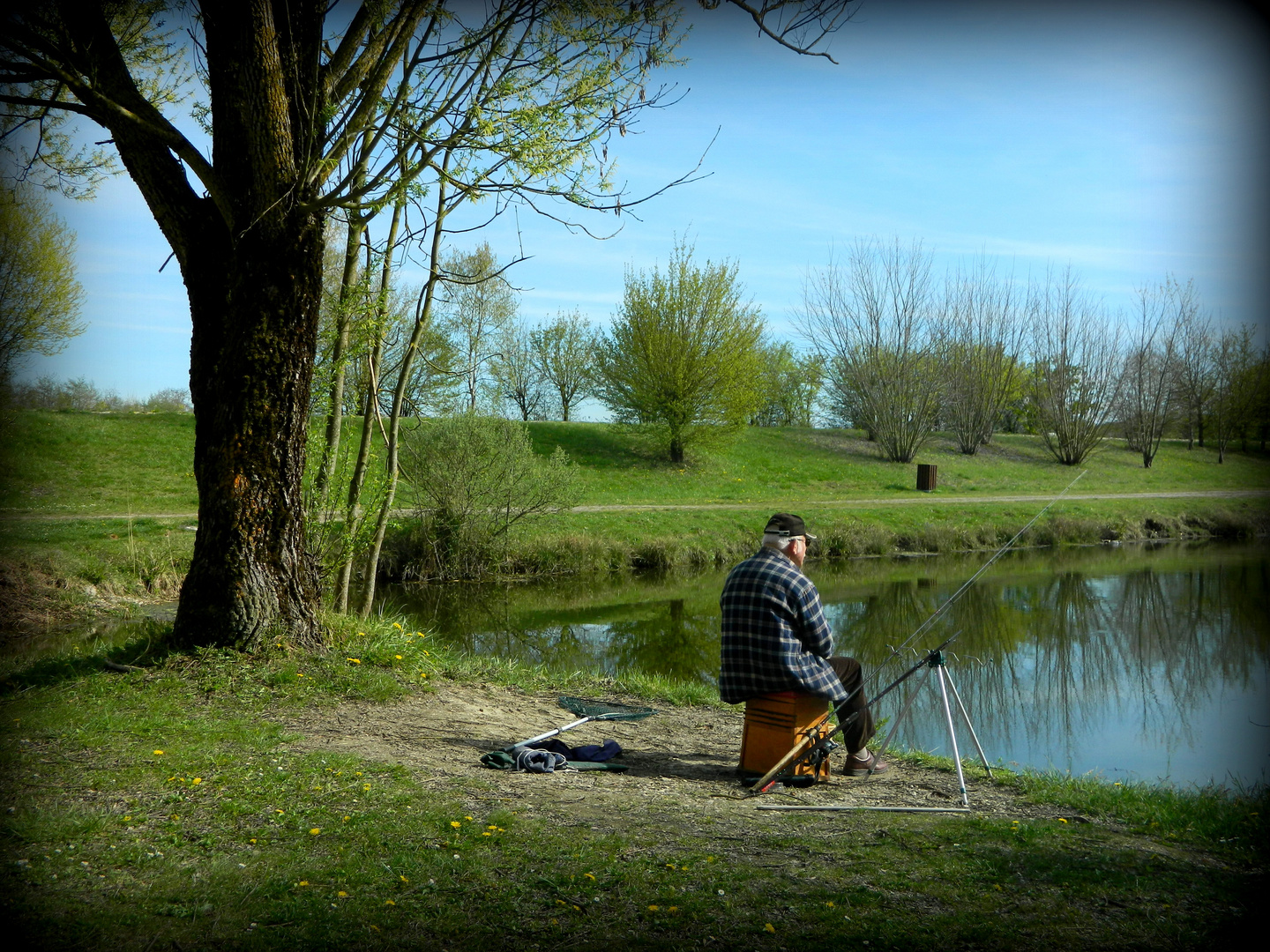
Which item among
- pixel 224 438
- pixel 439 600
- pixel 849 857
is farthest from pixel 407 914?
pixel 439 600

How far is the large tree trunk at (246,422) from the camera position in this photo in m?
6.67

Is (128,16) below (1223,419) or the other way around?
the other way around

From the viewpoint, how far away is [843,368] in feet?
138

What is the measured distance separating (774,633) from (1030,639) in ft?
36.7

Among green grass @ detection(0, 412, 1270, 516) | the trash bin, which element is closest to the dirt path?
green grass @ detection(0, 412, 1270, 516)

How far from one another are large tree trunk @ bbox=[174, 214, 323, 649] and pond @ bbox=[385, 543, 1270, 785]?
449 centimetres

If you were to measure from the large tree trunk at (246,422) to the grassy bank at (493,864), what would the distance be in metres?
1.26

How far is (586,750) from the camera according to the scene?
5.79 metres

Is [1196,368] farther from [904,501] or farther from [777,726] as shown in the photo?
[904,501]

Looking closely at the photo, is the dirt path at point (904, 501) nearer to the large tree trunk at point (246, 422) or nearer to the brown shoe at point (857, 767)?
the large tree trunk at point (246, 422)

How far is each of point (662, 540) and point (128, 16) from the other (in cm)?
1663

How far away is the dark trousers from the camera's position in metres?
5.67

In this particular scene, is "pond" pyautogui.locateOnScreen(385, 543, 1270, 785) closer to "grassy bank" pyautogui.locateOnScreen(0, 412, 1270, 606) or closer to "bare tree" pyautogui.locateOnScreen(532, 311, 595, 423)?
"grassy bank" pyautogui.locateOnScreen(0, 412, 1270, 606)

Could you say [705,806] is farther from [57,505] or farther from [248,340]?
[57,505]
